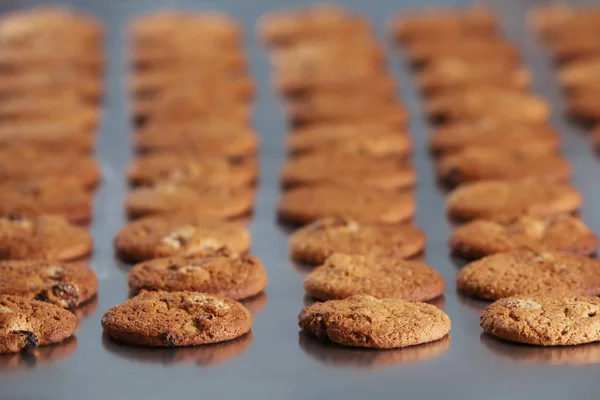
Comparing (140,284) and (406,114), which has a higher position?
(406,114)

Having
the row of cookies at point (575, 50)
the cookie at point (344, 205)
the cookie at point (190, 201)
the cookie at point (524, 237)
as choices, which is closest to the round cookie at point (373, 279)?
the cookie at point (524, 237)

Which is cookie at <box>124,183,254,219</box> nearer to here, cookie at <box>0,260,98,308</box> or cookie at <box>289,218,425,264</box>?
cookie at <box>289,218,425,264</box>

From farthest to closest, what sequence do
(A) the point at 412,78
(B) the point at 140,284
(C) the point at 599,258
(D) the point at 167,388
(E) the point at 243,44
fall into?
(E) the point at 243,44 → (A) the point at 412,78 → (C) the point at 599,258 → (B) the point at 140,284 → (D) the point at 167,388

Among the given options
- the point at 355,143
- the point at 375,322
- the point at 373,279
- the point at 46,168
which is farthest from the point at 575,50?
the point at 375,322

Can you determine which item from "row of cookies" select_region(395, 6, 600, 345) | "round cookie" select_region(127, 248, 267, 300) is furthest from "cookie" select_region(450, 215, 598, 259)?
"round cookie" select_region(127, 248, 267, 300)

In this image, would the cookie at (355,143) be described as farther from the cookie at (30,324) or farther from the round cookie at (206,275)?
the cookie at (30,324)

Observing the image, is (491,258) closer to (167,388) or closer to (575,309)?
(575,309)

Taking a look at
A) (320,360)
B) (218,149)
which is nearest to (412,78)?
(218,149)

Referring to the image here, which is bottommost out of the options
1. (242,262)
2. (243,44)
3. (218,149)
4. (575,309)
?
(575,309)
